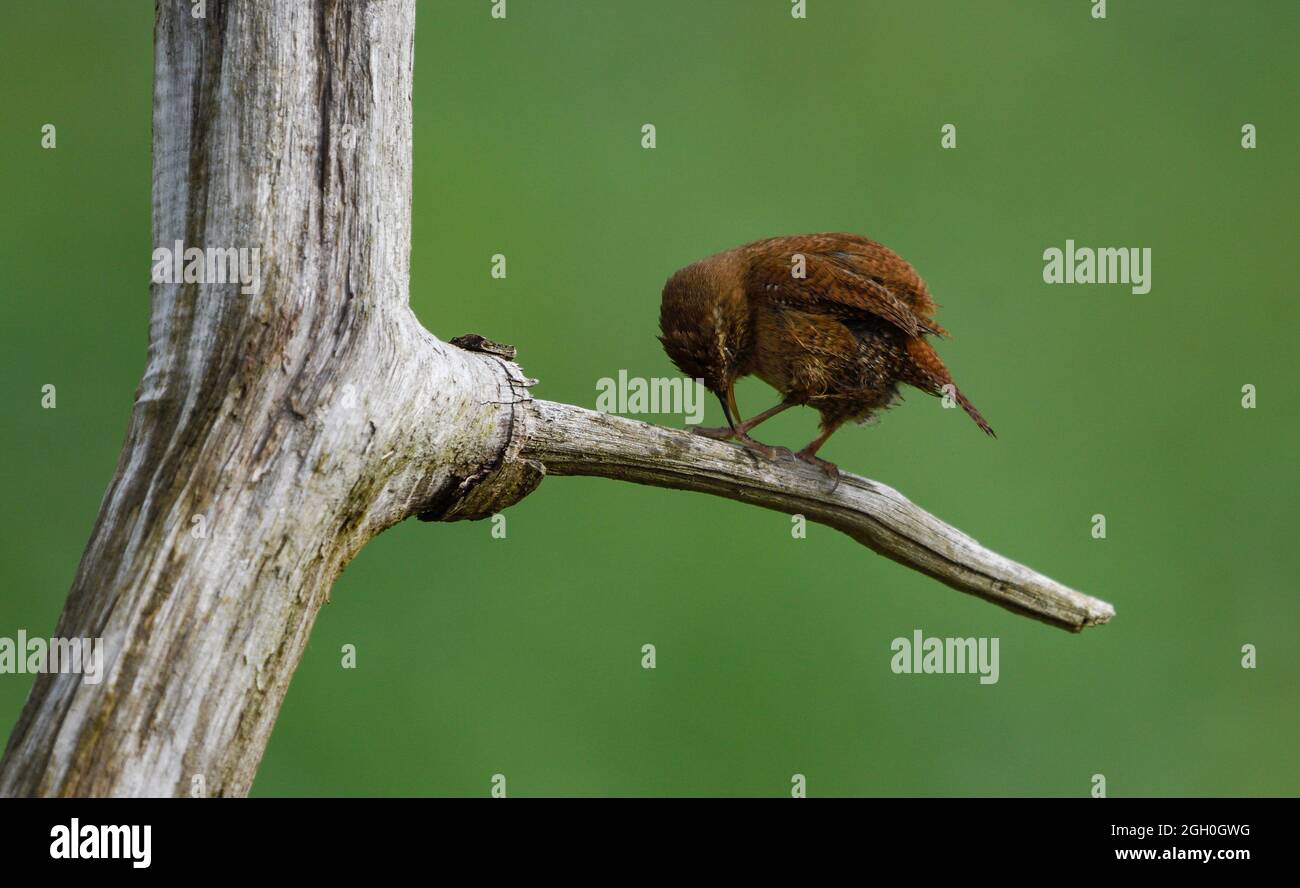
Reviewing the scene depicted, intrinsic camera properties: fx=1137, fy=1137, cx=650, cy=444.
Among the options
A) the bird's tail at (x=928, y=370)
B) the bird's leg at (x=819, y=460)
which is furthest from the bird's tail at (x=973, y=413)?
the bird's leg at (x=819, y=460)

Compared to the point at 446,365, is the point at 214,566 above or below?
below

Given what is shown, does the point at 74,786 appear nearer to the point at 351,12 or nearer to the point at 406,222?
the point at 406,222

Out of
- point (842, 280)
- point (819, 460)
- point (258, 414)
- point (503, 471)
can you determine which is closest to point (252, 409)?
point (258, 414)

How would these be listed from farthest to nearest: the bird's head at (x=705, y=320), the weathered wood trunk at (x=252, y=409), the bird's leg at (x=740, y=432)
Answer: the bird's head at (x=705, y=320) → the bird's leg at (x=740, y=432) → the weathered wood trunk at (x=252, y=409)

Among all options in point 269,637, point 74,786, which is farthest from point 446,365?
point 74,786

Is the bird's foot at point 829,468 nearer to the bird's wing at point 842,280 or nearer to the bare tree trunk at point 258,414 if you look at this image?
the bird's wing at point 842,280

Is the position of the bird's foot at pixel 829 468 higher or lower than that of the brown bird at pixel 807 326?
lower

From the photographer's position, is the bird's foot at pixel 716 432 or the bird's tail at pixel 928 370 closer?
the bird's foot at pixel 716 432

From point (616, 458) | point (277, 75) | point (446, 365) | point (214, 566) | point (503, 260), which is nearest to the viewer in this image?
point (214, 566)
